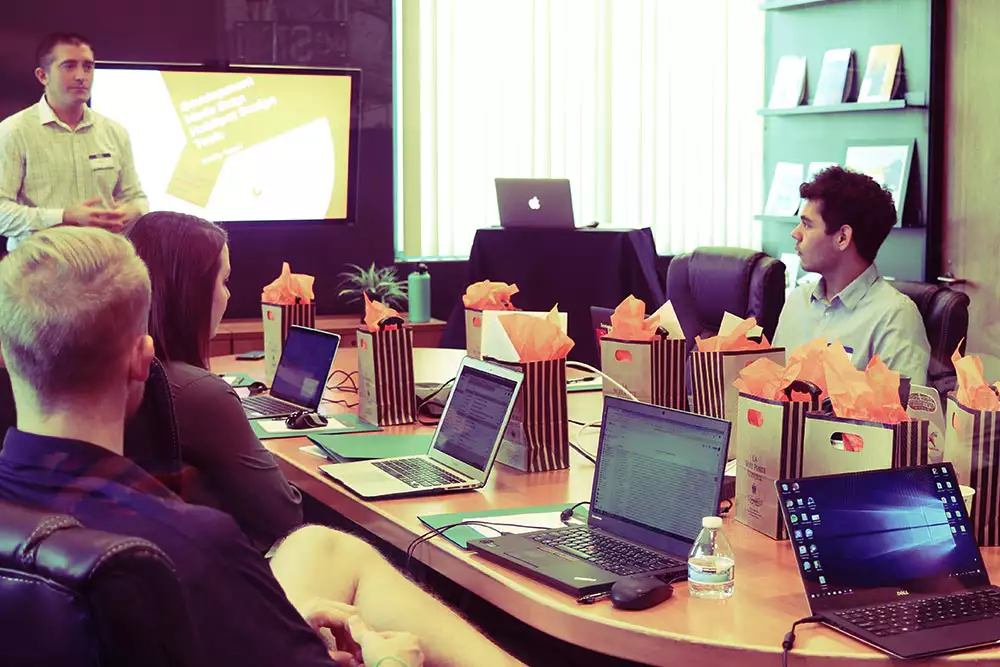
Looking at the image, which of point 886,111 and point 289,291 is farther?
point 886,111

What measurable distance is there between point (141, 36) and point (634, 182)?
2.66 m

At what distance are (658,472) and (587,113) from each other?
464 centimetres

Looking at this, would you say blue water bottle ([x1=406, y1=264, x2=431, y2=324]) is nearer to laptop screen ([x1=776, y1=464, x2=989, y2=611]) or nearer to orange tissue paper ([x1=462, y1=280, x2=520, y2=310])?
orange tissue paper ([x1=462, y1=280, x2=520, y2=310])

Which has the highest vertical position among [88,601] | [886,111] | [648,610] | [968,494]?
[886,111]

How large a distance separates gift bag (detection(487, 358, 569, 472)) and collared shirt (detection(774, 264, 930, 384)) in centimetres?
89

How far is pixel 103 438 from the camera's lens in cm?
126

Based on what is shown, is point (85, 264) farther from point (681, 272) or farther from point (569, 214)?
point (569, 214)

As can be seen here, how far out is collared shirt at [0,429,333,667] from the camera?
3.92 feet

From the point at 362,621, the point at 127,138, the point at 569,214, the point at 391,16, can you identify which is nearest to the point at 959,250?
the point at 569,214

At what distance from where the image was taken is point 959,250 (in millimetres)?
5145

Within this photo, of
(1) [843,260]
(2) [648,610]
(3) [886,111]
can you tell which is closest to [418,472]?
(2) [648,610]

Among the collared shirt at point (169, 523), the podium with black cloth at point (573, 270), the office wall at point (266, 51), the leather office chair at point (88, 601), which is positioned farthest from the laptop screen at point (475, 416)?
the office wall at point (266, 51)

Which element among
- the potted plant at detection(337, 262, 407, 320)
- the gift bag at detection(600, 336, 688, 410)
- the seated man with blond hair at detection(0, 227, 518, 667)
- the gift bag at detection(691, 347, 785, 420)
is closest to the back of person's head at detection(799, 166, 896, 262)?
the gift bag at detection(600, 336, 688, 410)

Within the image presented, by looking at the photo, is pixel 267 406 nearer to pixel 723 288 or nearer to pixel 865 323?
pixel 723 288
